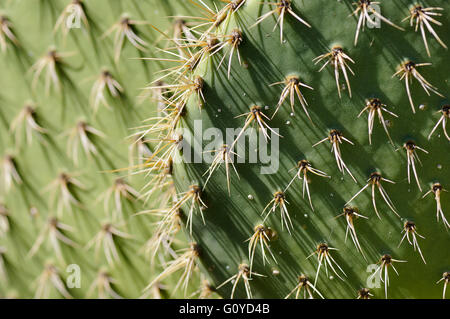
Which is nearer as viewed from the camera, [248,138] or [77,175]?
[248,138]

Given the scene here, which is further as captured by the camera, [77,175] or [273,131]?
[77,175]

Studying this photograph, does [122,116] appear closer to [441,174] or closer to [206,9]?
[206,9]

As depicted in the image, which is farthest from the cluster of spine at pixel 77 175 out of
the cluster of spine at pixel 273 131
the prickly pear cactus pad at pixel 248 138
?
the cluster of spine at pixel 273 131

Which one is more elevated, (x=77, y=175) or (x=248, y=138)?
(x=77, y=175)

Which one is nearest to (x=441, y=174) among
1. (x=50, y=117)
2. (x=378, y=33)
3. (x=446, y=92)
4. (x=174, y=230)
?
(x=446, y=92)

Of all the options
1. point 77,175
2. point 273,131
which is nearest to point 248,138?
point 273,131

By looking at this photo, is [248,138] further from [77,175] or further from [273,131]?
[77,175]

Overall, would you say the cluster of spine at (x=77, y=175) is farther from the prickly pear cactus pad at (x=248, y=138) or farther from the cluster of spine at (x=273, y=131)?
the cluster of spine at (x=273, y=131)

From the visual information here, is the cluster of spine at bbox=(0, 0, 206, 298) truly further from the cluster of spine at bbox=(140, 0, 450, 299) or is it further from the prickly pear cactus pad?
the cluster of spine at bbox=(140, 0, 450, 299)

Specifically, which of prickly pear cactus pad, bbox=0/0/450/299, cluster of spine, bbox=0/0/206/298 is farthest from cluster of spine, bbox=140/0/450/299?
cluster of spine, bbox=0/0/206/298
